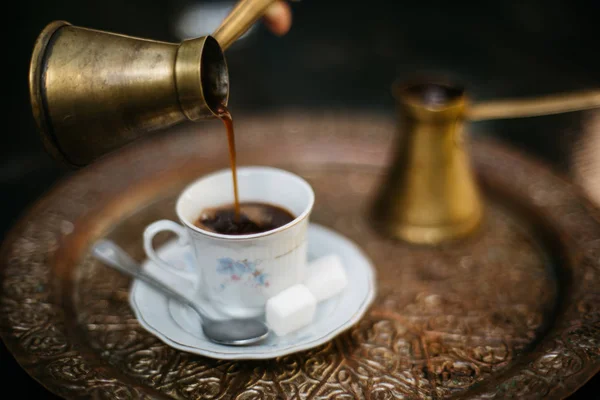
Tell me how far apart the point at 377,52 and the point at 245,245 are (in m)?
1.86

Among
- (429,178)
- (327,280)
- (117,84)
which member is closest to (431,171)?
(429,178)

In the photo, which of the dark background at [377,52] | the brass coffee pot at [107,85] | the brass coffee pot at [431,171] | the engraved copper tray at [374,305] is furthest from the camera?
the dark background at [377,52]

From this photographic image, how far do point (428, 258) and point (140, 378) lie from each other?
678 millimetres

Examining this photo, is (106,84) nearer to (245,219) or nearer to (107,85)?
(107,85)

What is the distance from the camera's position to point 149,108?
0.87m

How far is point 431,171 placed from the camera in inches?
50.8

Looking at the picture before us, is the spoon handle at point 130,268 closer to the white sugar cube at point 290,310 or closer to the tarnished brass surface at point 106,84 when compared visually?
the white sugar cube at point 290,310

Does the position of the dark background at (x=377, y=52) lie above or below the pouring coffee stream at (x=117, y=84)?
above

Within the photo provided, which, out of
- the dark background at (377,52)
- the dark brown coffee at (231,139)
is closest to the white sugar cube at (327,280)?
the dark brown coffee at (231,139)

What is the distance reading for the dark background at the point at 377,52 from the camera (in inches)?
76.9

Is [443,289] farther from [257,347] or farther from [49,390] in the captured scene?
[49,390]

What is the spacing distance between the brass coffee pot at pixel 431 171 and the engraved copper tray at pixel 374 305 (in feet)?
0.16

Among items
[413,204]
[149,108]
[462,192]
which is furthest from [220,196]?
[462,192]

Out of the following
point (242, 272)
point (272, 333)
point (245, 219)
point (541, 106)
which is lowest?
point (272, 333)
